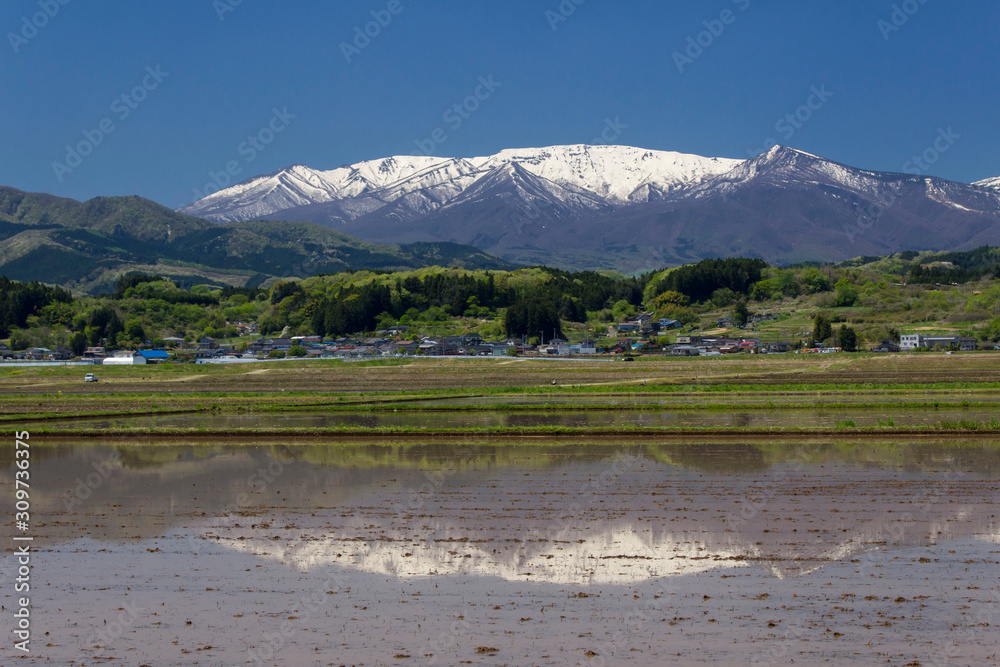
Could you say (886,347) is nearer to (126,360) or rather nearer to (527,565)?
(527,565)

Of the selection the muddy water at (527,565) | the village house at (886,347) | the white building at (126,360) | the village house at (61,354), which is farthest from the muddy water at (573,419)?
the village house at (61,354)

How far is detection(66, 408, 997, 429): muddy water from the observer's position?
2691cm

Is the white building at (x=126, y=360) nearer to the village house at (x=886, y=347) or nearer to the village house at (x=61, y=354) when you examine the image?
the village house at (x=61, y=354)

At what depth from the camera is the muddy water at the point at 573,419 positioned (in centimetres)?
2691

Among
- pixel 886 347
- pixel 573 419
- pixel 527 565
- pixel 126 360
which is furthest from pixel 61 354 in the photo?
pixel 527 565

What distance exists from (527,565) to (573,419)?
18.0 meters

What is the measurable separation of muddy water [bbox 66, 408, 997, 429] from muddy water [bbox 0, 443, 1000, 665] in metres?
7.54

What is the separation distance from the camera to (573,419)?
29562 millimetres

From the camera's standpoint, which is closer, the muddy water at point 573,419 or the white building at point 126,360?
the muddy water at point 573,419

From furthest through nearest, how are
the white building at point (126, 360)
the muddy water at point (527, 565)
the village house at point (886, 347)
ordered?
the white building at point (126, 360) → the village house at point (886, 347) → the muddy water at point (527, 565)

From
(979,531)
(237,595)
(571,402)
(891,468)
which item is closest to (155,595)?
(237,595)

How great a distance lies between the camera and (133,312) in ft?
415

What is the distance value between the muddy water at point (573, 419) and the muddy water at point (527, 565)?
754 cm

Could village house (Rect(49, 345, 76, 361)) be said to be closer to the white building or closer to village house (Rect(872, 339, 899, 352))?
the white building
